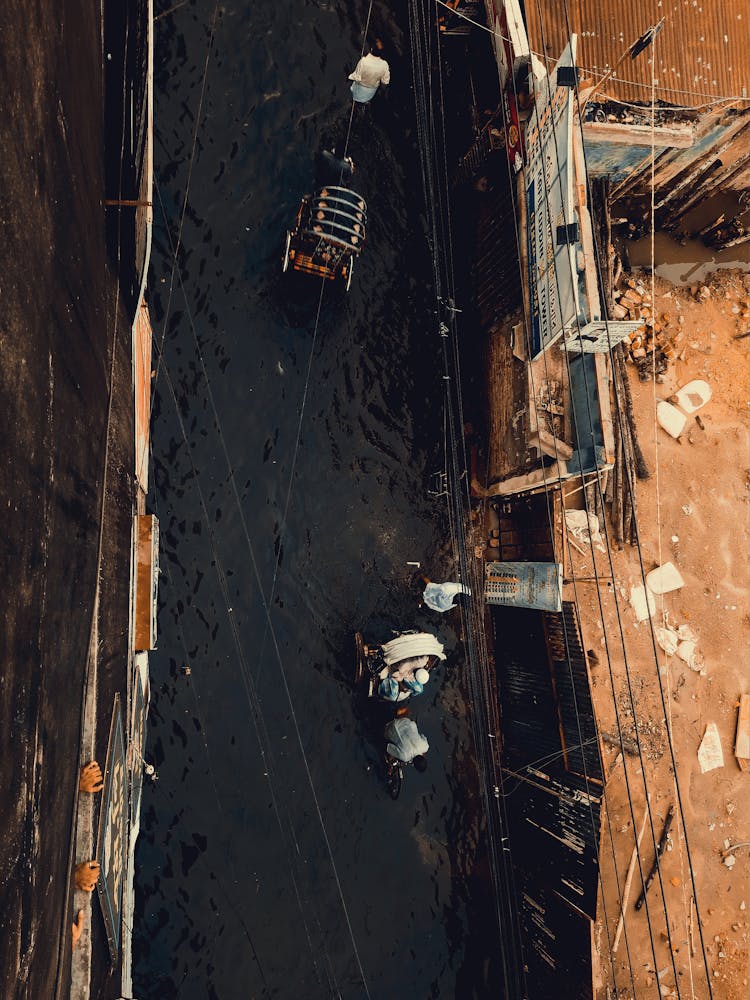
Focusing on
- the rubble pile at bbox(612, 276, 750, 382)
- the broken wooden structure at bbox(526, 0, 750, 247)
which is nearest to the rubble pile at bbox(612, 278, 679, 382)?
the rubble pile at bbox(612, 276, 750, 382)

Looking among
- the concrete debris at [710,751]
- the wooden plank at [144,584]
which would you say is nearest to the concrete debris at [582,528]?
the concrete debris at [710,751]

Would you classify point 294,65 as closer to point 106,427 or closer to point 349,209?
point 349,209

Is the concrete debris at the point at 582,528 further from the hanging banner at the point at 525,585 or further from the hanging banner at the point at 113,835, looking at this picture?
the hanging banner at the point at 113,835

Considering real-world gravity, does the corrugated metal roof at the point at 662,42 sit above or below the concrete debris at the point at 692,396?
above

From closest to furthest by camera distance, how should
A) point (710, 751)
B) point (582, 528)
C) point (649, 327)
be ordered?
point (582, 528) < point (710, 751) < point (649, 327)

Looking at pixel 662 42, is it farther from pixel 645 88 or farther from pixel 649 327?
pixel 649 327

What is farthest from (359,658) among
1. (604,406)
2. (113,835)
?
(604,406)
